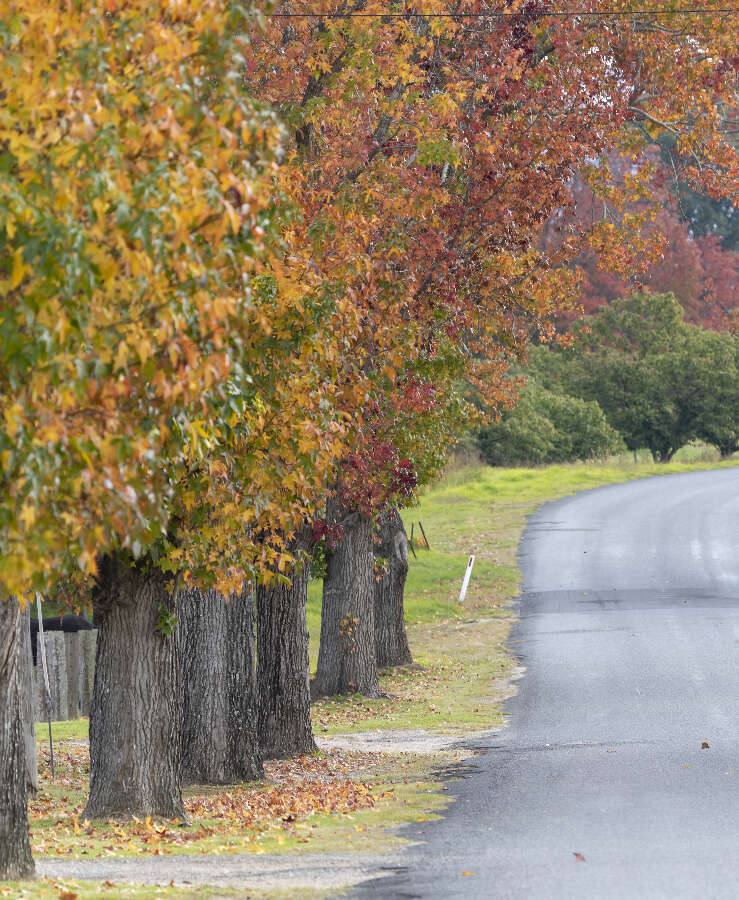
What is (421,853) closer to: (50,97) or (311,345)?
(311,345)

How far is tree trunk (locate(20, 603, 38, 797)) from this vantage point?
10094mm

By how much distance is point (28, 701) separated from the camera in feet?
34.3

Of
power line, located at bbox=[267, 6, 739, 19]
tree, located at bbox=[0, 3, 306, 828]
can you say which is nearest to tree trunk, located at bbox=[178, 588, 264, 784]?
power line, located at bbox=[267, 6, 739, 19]

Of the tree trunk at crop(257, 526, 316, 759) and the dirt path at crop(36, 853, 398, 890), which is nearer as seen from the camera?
the dirt path at crop(36, 853, 398, 890)

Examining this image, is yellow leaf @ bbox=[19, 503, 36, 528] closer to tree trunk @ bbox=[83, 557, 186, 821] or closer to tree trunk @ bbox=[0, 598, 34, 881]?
tree trunk @ bbox=[0, 598, 34, 881]

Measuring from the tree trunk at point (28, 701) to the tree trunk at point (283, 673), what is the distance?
11.3ft

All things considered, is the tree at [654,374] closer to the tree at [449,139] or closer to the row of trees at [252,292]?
the row of trees at [252,292]

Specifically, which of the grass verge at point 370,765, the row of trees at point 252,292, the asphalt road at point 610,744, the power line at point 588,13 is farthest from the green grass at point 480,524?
the power line at point 588,13

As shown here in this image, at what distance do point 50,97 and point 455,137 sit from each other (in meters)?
10.8

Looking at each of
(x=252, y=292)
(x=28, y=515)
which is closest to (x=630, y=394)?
(x=252, y=292)

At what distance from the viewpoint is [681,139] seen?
20.0 metres

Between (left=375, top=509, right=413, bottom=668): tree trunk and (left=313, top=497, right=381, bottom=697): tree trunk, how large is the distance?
209cm

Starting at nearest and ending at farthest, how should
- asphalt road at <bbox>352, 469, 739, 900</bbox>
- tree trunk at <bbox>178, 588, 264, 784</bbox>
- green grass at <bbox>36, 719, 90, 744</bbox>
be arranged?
asphalt road at <bbox>352, 469, 739, 900</bbox>, tree trunk at <bbox>178, 588, 264, 784</bbox>, green grass at <bbox>36, 719, 90, 744</bbox>

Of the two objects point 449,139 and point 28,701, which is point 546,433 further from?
point 28,701
